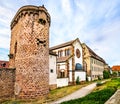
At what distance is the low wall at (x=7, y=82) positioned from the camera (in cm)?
1758

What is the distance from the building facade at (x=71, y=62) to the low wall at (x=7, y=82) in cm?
1552

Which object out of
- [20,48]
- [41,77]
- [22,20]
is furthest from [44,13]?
[41,77]

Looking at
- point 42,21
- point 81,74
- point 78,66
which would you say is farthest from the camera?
point 81,74

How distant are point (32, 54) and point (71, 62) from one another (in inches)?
670

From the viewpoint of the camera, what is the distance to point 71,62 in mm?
33469

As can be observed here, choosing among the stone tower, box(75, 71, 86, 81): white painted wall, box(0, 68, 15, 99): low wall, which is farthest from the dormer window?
box(75, 71, 86, 81): white painted wall

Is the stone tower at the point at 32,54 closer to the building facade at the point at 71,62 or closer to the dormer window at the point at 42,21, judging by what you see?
the dormer window at the point at 42,21

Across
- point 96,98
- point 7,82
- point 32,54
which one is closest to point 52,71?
point 32,54

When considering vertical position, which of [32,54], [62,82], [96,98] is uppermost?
[32,54]

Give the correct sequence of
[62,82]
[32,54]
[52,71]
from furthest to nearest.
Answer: [62,82]
[52,71]
[32,54]

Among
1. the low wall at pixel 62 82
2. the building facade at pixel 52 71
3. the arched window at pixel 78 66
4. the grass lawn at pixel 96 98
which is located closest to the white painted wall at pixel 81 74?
the arched window at pixel 78 66

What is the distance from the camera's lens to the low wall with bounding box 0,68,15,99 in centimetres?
1758

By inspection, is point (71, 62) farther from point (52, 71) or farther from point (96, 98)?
point (96, 98)

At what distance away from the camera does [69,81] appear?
105 ft
